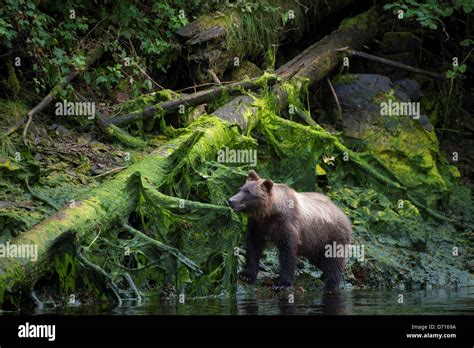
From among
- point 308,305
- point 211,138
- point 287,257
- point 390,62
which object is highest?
point 390,62

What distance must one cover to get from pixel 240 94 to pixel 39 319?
625cm

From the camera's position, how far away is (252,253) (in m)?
11.0

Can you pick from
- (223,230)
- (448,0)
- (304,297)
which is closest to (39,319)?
(223,230)

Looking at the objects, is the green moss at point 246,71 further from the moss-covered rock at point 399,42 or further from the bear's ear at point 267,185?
the bear's ear at point 267,185

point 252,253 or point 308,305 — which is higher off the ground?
point 252,253

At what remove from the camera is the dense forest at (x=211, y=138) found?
9992 millimetres

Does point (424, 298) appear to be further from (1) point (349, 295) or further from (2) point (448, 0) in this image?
(2) point (448, 0)

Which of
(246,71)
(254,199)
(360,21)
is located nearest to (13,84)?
(246,71)

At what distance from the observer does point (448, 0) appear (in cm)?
1540

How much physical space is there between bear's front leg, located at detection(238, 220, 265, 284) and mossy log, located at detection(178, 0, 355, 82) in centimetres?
367

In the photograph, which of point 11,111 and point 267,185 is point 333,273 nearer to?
point 267,185

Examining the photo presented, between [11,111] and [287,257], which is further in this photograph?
[11,111]

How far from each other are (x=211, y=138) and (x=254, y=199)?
132cm

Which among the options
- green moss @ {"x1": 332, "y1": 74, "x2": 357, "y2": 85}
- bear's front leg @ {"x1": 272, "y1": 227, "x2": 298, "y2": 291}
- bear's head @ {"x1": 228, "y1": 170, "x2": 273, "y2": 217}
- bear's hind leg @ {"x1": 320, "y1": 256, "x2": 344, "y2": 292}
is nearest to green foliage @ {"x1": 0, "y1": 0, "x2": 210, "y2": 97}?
green moss @ {"x1": 332, "y1": 74, "x2": 357, "y2": 85}
